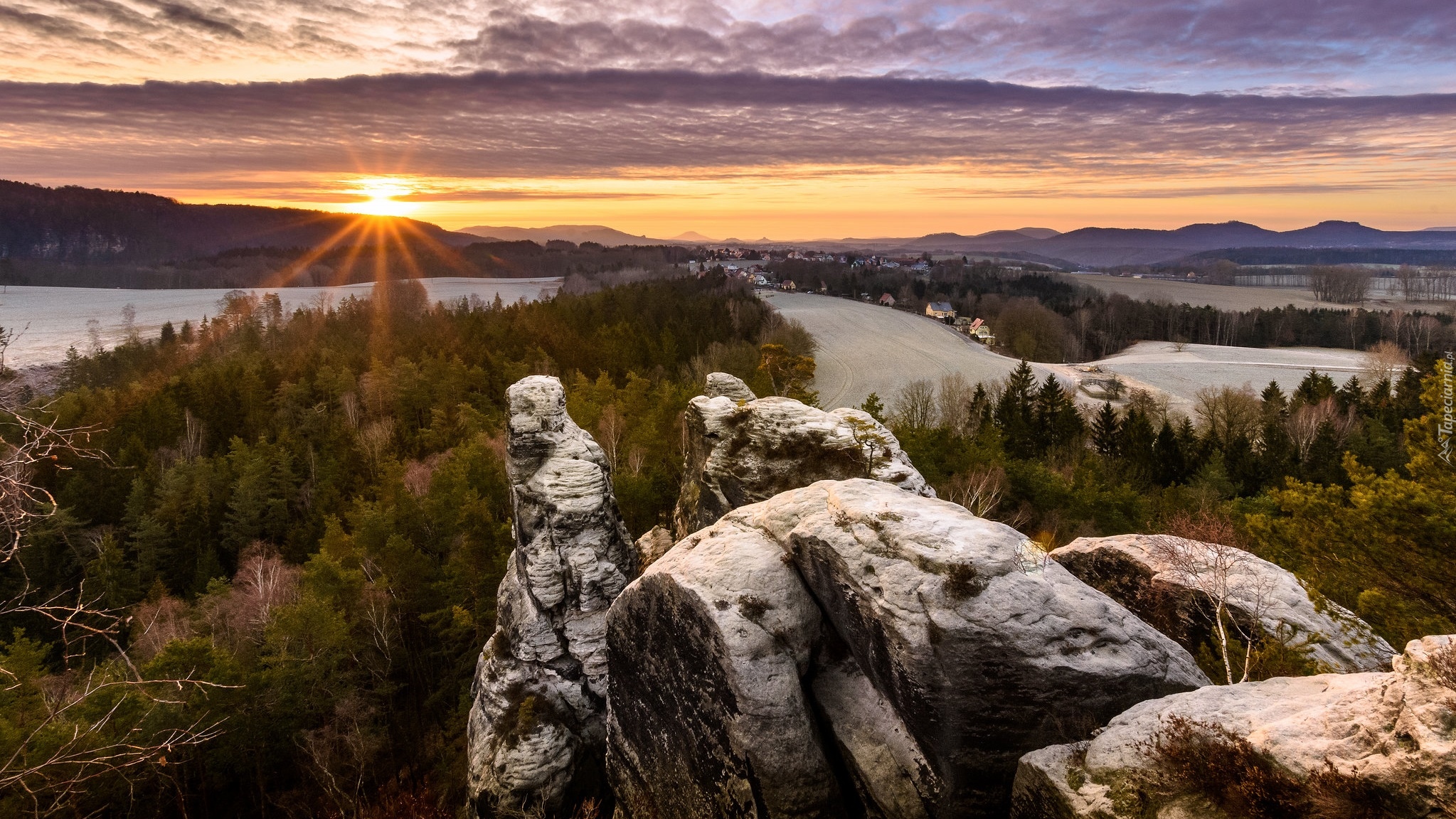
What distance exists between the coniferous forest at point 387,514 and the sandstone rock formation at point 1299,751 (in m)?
3.92

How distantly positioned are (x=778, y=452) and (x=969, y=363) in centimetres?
7018

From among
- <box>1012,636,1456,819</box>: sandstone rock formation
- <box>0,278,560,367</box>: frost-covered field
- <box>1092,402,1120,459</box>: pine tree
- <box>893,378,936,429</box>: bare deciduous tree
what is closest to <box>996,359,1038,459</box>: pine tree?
<box>1092,402,1120,459</box>: pine tree

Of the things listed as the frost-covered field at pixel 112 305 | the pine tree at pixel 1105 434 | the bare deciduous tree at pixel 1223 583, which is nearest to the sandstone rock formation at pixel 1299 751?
the bare deciduous tree at pixel 1223 583

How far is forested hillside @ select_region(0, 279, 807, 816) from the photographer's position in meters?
20.4

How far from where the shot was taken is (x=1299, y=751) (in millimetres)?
7520

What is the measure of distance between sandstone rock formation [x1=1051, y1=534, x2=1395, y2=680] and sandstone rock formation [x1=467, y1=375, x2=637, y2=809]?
12.2 meters

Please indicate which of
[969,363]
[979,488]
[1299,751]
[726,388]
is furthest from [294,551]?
[969,363]

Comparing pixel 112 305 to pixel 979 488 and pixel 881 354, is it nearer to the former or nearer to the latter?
pixel 881 354

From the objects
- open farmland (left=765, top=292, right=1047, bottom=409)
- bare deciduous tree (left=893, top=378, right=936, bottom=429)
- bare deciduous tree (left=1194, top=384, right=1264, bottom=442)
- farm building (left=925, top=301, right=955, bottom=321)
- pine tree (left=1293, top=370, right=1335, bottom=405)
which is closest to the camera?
bare deciduous tree (left=893, top=378, right=936, bottom=429)

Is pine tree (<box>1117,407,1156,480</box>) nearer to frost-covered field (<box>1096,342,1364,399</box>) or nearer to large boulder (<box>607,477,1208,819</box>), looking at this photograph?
frost-covered field (<box>1096,342,1364,399</box>)

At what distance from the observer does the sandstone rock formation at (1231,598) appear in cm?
1215

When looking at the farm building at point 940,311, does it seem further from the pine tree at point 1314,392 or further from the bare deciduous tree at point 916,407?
the bare deciduous tree at point 916,407

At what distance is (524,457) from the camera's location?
2117 centimetres

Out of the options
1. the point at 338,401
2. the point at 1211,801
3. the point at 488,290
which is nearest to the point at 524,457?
the point at 1211,801
